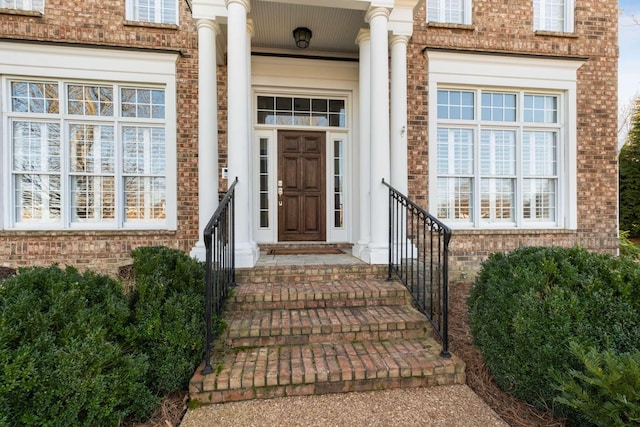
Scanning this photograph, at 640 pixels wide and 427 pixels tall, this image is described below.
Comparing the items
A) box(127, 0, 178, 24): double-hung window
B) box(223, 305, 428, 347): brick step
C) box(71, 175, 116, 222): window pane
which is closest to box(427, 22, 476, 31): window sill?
box(127, 0, 178, 24): double-hung window

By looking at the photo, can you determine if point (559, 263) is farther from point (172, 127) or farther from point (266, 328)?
point (172, 127)

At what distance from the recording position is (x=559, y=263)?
2275mm

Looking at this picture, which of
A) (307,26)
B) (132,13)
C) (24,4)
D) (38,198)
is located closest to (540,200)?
(307,26)

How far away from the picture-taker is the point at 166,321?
86.3 inches

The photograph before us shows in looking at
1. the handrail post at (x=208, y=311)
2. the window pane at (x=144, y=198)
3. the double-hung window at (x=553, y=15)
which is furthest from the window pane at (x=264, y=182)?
the double-hung window at (x=553, y=15)

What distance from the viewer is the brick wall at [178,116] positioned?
4.45m

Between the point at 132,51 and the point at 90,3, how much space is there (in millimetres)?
879

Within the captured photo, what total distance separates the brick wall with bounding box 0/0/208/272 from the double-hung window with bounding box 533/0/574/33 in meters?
5.30

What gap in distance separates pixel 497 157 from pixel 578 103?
5.26 feet

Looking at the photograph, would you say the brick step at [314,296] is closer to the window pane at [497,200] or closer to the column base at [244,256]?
the column base at [244,256]

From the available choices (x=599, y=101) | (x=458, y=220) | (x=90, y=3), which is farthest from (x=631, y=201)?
(x=90, y=3)

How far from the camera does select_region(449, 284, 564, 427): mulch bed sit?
196cm

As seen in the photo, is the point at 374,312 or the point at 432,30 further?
the point at 432,30

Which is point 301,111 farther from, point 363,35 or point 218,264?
point 218,264
